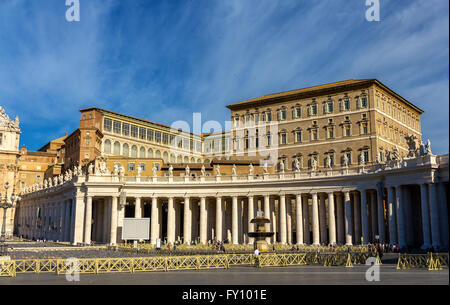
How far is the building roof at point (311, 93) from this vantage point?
88562mm

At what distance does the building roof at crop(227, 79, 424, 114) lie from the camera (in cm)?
8856

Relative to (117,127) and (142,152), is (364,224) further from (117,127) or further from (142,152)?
(117,127)

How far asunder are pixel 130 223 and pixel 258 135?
4758 cm

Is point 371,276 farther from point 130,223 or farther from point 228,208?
point 228,208

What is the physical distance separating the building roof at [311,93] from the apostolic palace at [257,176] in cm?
31

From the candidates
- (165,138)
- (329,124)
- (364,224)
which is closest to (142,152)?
(165,138)

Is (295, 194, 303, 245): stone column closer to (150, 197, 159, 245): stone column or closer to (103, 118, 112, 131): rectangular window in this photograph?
(150, 197, 159, 245): stone column

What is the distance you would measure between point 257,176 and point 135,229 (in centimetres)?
2249

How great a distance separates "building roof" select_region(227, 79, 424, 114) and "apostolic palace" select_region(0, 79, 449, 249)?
0.31m

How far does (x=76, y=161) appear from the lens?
4016 inches

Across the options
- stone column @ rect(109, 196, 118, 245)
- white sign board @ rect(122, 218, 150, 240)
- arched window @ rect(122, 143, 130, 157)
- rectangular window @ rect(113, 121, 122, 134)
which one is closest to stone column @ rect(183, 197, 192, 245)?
stone column @ rect(109, 196, 118, 245)

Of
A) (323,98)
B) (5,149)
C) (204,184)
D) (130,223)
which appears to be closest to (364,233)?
(204,184)

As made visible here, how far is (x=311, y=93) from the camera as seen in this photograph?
94250mm

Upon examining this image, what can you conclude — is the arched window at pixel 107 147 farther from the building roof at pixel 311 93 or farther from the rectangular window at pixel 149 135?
the building roof at pixel 311 93
